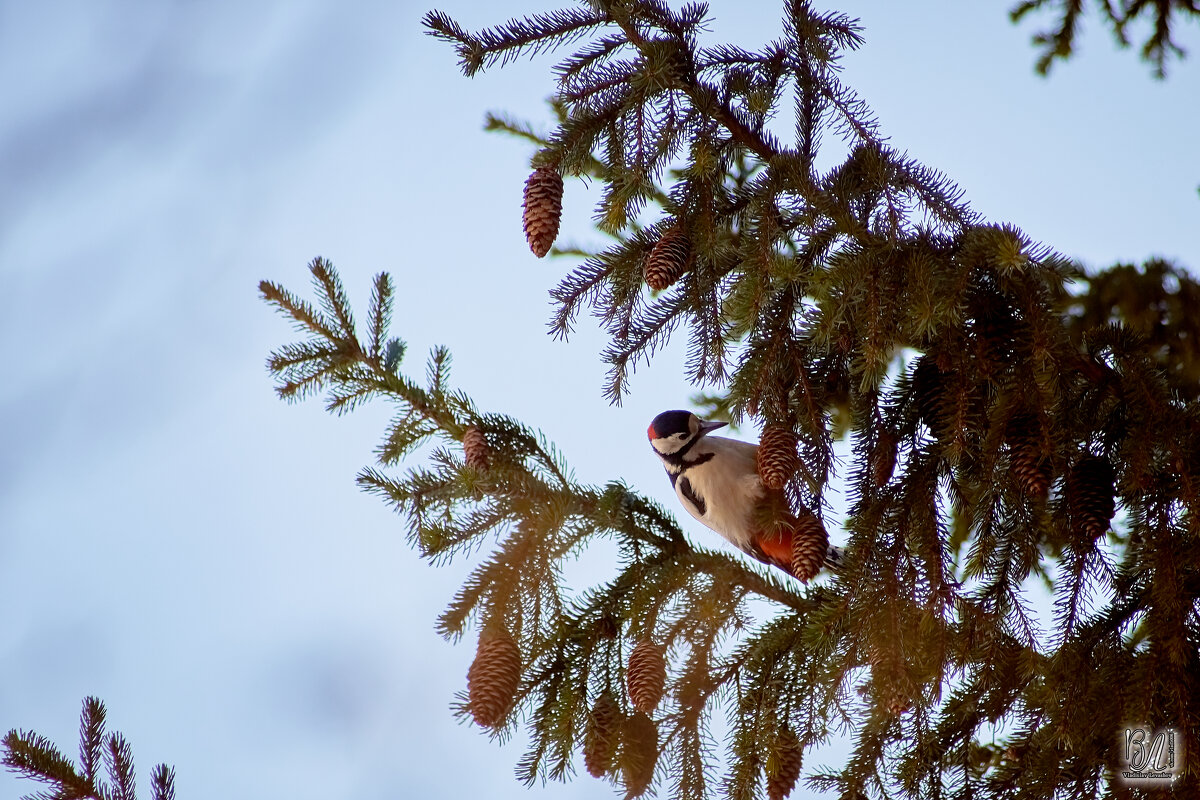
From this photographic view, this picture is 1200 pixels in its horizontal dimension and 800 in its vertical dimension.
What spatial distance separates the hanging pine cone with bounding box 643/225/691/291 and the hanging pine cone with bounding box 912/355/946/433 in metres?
0.68

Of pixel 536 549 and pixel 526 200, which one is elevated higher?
pixel 526 200

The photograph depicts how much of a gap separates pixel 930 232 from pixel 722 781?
136 cm

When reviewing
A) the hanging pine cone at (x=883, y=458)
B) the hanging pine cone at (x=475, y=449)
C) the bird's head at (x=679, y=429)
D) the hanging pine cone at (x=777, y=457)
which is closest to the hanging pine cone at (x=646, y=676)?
the hanging pine cone at (x=777, y=457)

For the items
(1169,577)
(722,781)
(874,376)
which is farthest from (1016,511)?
(722,781)

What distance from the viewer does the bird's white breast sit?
12.0ft

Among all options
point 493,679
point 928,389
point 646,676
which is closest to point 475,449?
point 493,679

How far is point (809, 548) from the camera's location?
99.5 inches

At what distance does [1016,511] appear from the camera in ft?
7.59

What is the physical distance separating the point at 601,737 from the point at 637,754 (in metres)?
0.09

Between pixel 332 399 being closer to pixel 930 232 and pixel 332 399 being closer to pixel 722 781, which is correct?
pixel 722 781

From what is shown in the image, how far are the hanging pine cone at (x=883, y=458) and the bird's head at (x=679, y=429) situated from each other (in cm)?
140

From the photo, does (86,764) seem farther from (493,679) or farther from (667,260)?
(667,260)

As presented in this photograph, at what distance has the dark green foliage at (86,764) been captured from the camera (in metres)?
1.85

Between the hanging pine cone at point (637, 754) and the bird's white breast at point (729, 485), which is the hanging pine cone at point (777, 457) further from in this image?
the bird's white breast at point (729, 485)
